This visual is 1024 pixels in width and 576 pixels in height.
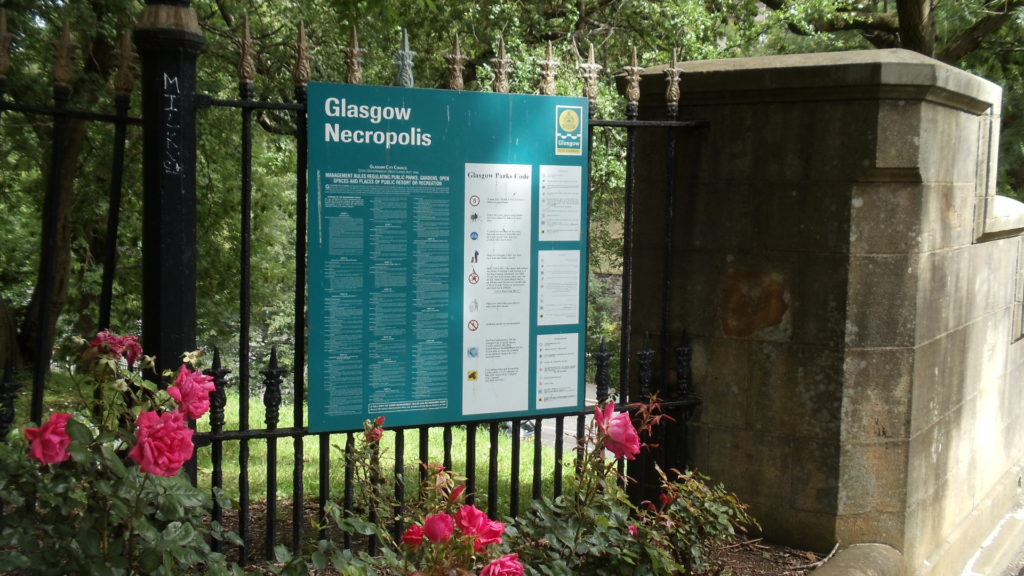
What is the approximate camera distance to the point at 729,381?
4504mm

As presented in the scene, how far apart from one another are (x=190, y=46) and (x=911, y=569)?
12.5ft

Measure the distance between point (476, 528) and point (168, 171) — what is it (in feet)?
5.35

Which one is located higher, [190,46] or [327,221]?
[190,46]

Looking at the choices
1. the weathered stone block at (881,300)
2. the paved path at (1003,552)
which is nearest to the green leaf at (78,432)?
the weathered stone block at (881,300)

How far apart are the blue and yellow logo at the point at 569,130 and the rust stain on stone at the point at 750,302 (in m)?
0.94

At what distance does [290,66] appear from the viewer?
8.92 metres

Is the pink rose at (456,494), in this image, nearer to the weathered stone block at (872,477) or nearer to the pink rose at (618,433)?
the pink rose at (618,433)

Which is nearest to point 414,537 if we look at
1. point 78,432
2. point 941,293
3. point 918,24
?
point 78,432

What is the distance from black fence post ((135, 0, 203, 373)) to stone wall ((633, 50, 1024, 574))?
2.11 meters

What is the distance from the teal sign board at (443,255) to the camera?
12.1ft

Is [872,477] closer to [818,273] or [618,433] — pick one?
[818,273]

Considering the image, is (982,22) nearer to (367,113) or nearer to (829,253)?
(829,253)

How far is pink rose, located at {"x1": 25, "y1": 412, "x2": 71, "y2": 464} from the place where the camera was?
254 centimetres

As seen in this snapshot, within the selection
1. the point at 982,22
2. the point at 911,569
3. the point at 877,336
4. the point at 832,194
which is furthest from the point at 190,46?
the point at 982,22
